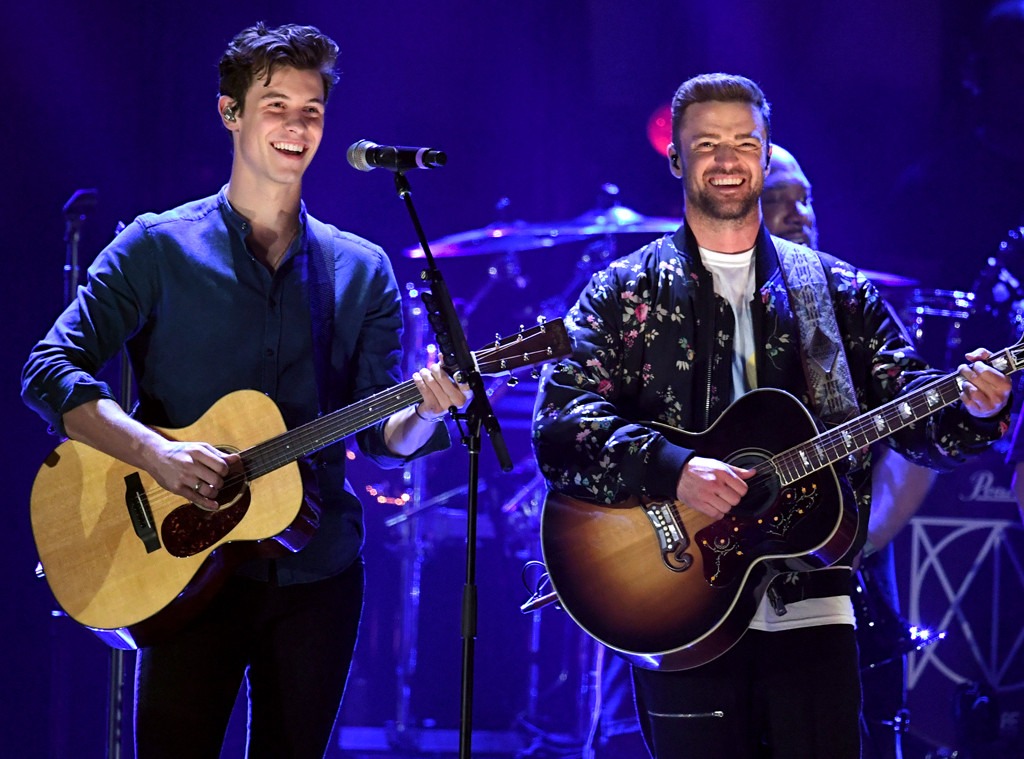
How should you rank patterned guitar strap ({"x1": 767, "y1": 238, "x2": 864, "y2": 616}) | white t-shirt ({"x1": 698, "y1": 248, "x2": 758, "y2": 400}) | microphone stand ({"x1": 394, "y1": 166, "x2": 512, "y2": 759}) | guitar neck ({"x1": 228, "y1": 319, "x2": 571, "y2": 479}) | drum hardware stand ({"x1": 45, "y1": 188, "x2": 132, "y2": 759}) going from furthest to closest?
1. drum hardware stand ({"x1": 45, "y1": 188, "x2": 132, "y2": 759})
2. white t-shirt ({"x1": 698, "y1": 248, "x2": 758, "y2": 400})
3. patterned guitar strap ({"x1": 767, "y1": 238, "x2": 864, "y2": 616})
4. guitar neck ({"x1": 228, "y1": 319, "x2": 571, "y2": 479})
5. microphone stand ({"x1": 394, "y1": 166, "x2": 512, "y2": 759})

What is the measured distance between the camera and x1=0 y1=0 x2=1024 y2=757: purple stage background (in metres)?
6.51

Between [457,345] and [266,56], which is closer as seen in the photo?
[457,345]

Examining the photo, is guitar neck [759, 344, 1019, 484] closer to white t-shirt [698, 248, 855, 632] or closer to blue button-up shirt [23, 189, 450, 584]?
white t-shirt [698, 248, 855, 632]

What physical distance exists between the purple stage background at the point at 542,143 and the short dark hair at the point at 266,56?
2.70 meters

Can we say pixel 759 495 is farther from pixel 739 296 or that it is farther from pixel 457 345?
pixel 457 345

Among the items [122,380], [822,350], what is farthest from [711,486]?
[122,380]

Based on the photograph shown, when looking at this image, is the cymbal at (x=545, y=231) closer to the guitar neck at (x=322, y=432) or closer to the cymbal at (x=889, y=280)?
the cymbal at (x=889, y=280)

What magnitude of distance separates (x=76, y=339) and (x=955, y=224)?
17.9ft

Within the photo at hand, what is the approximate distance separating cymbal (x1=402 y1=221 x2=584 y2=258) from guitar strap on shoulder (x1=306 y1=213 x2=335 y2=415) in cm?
268

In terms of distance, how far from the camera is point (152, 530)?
9.84 ft

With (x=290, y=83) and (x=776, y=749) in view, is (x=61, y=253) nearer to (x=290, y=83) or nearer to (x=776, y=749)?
(x=290, y=83)

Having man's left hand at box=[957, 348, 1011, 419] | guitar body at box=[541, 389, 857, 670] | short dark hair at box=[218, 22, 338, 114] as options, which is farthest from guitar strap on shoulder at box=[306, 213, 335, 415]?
man's left hand at box=[957, 348, 1011, 419]

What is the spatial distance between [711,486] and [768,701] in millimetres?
590

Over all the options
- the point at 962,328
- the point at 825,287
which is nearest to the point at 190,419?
the point at 825,287
